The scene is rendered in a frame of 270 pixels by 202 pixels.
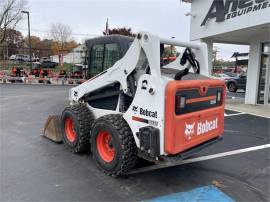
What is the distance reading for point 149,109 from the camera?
3975mm

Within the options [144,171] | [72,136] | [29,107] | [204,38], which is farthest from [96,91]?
[204,38]

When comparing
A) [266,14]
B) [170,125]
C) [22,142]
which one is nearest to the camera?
[170,125]

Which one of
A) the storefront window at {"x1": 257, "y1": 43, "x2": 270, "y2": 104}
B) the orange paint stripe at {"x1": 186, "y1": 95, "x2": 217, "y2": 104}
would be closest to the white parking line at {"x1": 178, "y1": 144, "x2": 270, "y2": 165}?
the orange paint stripe at {"x1": 186, "y1": 95, "x2": 217, "y2": 104}

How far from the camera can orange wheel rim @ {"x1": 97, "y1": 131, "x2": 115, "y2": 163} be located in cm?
471

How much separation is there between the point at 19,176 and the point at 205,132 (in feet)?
10.1

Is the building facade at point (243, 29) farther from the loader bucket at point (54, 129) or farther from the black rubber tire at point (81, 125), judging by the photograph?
the loader bucket at point (54, 129)

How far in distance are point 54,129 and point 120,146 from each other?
2707 millimetres

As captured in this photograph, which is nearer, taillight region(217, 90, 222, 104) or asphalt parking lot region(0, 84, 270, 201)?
asphalt parking lot region(0, 84, 270, 201)

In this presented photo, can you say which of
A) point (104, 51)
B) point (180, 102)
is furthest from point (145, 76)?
point (104, 51)

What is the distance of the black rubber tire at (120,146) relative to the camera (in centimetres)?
423

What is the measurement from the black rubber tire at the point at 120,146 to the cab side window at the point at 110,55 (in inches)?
47.3

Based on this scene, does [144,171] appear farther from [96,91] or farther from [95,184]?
[96,91]

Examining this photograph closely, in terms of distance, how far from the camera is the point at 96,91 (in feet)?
17.7

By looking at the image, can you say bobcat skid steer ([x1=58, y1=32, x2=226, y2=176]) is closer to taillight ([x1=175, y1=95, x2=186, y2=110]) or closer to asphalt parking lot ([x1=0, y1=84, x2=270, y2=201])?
taillight ([x1=175, y1=95, x2=186, y2=110])
